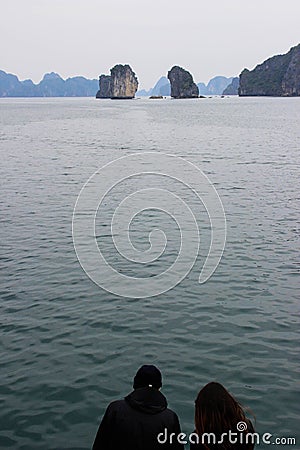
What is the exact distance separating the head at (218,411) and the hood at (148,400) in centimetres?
74

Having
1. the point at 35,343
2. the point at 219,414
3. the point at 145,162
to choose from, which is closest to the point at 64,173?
the point at 145,162

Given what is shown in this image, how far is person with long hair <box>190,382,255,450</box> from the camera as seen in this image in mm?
5395

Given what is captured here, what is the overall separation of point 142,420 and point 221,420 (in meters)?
1.12

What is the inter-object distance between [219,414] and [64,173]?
39550 millimetres

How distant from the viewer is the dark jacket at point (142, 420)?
19.8ft

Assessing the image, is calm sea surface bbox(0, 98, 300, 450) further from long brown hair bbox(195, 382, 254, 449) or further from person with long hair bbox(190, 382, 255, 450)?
long brown hair bbox(195, 382, 254, 449)

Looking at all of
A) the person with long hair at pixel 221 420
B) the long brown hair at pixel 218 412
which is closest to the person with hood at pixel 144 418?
the person with long hair at pixel 221 420

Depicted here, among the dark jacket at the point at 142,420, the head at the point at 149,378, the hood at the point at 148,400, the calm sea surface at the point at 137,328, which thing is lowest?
the calm sea surface at the point at 137,328

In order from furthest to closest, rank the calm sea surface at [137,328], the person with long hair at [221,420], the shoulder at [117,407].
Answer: the calm sea surface at [137,328], the shoulder at [117,407], the person with long hair at [221,420]

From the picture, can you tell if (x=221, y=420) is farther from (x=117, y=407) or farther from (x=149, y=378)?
(x=117, y=407)

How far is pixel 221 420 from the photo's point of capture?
541 cm

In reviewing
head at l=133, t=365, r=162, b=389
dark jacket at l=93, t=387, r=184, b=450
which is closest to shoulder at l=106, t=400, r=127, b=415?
dark jacket at l=93, t=387, r=184, b=450

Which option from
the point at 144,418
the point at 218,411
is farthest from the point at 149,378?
the point at 218,411

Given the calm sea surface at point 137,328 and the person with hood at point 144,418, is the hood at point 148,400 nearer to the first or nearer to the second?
the person with hood at point 144,418
